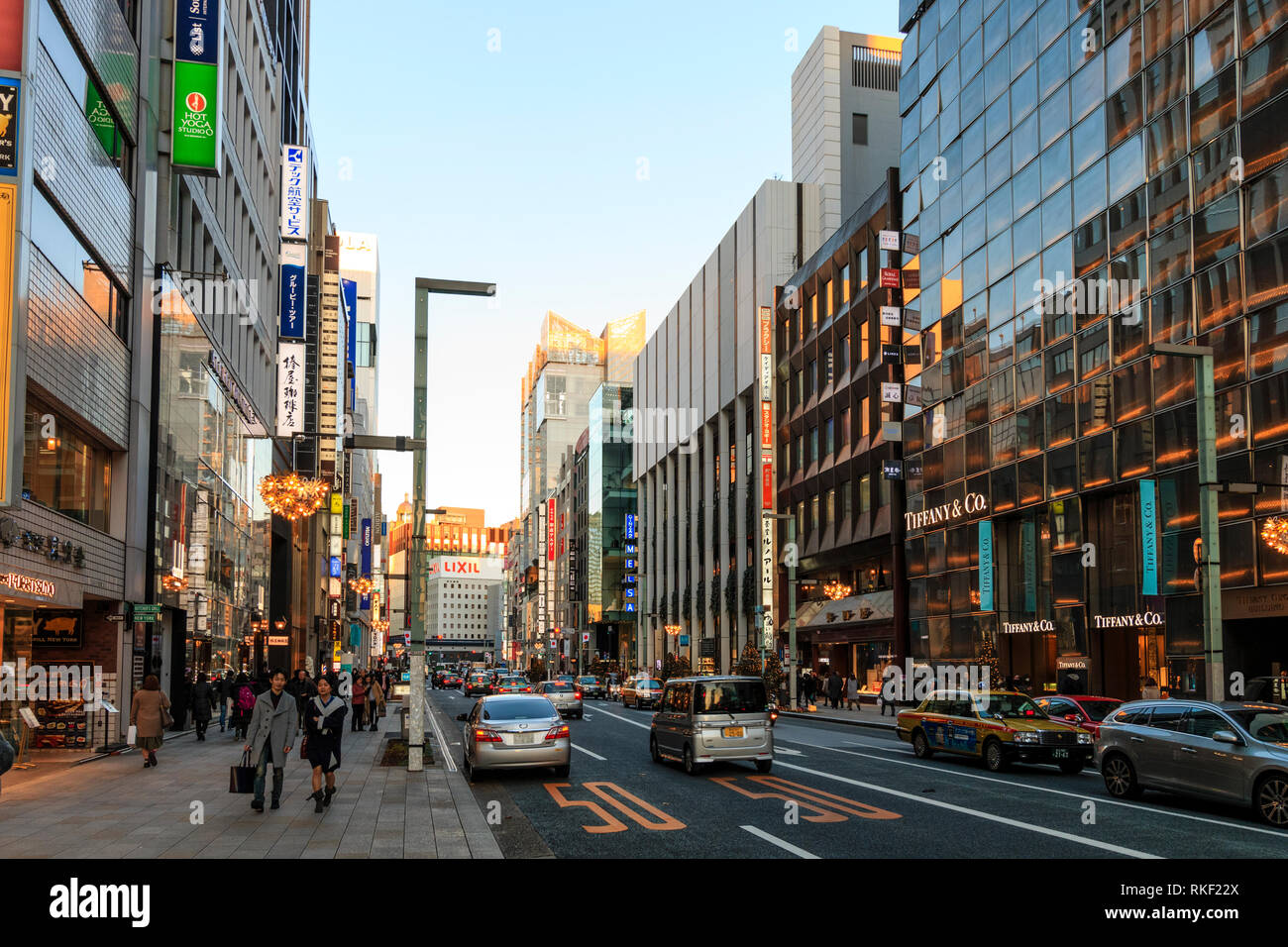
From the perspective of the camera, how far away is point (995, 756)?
2189cm

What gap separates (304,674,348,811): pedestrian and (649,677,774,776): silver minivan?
7.46 meters

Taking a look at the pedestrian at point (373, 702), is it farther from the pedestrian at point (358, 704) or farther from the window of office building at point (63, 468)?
the window of office building at point (63, 468)

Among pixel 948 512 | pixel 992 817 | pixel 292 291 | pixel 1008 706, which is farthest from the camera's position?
pixel 292 291

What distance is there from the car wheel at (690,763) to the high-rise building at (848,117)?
177 ft

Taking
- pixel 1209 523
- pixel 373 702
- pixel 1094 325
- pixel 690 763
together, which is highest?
pixel 1094 325

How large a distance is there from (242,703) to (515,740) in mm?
10358

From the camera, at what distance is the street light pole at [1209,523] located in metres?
22.0

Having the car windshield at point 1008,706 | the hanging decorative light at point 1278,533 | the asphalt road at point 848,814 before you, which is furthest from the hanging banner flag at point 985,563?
the car windshield at point 1008,706

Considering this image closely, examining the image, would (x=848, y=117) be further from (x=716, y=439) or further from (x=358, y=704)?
(x=358, y=704)

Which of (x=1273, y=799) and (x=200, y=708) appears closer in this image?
(x=1273, y=799)

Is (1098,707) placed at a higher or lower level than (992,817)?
higher

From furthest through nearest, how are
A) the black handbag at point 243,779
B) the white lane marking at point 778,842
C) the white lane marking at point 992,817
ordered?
the black handbag at point 243,779
the white lane marking at point 992,817
the white lane marking at point 778,842

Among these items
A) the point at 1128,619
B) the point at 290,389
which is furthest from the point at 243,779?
the point at 290,389

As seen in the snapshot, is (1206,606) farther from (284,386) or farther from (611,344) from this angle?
(611,344)
